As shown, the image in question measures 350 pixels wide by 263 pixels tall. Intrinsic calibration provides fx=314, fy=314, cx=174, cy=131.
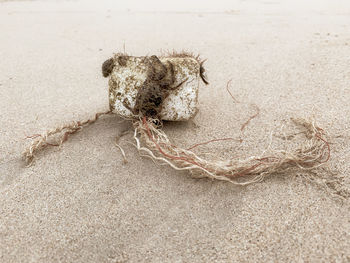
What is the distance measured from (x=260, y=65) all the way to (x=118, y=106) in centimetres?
131

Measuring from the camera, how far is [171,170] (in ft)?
4.26

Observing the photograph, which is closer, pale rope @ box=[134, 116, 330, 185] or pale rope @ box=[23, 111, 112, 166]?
pale rope @ box=[134, 116, 330, 185]

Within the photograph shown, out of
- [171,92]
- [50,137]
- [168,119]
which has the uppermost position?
[171,92]

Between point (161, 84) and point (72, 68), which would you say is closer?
point (161, 84)

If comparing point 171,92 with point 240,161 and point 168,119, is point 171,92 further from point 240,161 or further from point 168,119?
point 240,161

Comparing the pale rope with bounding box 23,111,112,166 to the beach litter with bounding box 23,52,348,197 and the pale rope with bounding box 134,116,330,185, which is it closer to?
the beach litter with bounding box 23,52,348,197

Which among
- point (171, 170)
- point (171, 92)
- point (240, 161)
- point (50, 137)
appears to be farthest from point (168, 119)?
point (50, 137)

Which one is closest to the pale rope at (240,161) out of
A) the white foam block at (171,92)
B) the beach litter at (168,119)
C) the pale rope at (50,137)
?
the beach litter at (168,119)

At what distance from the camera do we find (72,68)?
240 centimetres

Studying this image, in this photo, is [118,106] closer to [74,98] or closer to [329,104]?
[74,98]

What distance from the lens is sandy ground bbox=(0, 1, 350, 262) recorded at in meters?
1.00

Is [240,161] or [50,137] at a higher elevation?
[240,161]

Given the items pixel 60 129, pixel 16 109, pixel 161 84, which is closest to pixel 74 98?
pixel 16 109

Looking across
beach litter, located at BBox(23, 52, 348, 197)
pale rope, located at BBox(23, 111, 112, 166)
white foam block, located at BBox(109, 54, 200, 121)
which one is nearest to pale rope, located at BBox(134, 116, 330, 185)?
beach litter, located at BBox(23, 52, 348, 197)
